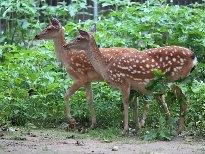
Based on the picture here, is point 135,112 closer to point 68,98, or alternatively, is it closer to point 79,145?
point 68,98

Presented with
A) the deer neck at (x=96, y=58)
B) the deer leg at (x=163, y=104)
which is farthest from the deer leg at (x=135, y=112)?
the deer neck at (x=96, y=58)

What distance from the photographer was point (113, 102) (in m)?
9.24

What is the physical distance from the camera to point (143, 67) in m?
8.32

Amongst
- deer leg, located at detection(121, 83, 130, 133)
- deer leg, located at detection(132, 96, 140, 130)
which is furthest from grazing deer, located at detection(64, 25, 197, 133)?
deer leg, located at detection(132, 96, 140, 130)

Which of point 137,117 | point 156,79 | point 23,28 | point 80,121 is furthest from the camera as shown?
point 23,28

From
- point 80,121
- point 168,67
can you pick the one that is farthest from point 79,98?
point 168,67

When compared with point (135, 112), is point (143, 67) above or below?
above

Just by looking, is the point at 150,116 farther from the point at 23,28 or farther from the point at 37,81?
the point at 23,28

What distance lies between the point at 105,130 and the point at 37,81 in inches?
58.8

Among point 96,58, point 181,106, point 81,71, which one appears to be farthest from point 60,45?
point 181,106

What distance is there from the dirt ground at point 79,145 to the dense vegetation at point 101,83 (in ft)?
0.89

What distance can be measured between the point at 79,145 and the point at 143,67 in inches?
52.5

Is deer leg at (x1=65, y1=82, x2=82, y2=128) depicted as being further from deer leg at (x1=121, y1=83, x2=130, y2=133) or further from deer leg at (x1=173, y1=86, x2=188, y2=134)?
deer leg at (x1=173, y1=86, x2=188, y2=134)

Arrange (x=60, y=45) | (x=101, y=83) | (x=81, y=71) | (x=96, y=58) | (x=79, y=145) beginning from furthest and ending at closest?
(x=101, y=83) < (x=60, y=45) < (x=81, y=71) < (x=96, y=58) < (x=79, y=145)
